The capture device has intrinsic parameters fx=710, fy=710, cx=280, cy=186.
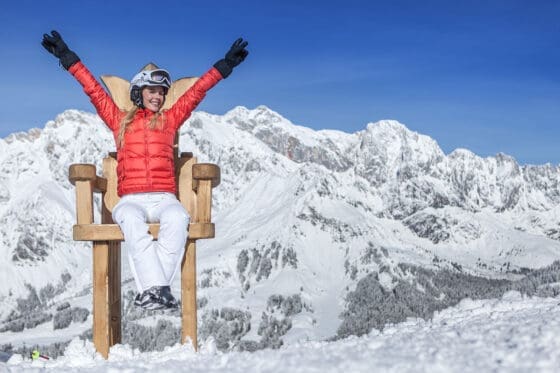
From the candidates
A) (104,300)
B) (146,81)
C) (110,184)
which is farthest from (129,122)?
(104,300)

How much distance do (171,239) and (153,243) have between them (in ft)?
0.79

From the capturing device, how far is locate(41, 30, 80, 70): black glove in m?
9.62

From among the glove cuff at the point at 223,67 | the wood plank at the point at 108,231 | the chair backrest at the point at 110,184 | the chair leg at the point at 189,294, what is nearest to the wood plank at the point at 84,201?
the wood plank at the point at 108,231

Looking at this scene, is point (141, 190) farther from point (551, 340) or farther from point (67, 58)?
point (551, 340)

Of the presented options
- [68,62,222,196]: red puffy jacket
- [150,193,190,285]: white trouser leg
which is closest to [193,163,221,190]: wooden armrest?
[68,62,222,196]: red puffy jacket

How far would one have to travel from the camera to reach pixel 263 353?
6.14 meters

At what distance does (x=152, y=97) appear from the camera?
31.9ft

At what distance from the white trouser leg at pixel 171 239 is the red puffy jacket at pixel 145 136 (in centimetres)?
71

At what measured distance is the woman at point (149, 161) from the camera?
8359 millimetres

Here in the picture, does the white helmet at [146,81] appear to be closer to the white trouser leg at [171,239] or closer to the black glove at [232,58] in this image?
the black glove at [232,58]

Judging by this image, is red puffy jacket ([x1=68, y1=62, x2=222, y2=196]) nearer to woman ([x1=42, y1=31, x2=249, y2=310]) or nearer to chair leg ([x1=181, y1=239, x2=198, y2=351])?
woman ([x1=42, y1=31, x2=249, y2=310])

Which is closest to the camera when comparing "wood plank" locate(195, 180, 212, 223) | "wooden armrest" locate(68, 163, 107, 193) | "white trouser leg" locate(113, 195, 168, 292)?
"white trouser leg" locate(113, 195, 168, 292)

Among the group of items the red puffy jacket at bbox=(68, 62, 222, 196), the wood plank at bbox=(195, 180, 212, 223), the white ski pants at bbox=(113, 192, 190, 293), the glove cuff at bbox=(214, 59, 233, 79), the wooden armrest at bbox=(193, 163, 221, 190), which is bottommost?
the white ski pants at bbox=(113, 192, 190, 293)

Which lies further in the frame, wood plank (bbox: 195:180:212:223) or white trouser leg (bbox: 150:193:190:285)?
wood plank (bbox: 195:180:212:223)
